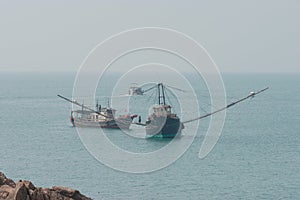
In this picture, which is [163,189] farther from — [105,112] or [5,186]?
[105,112]

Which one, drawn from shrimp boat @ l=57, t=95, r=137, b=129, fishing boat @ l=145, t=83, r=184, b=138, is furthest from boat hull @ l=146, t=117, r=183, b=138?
shrimp boat @ l=57, t=95, r=137, b=129

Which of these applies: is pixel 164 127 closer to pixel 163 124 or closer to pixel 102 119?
pixel 163 124

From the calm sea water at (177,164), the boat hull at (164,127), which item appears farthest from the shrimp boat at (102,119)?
the boat hull at (164,127)

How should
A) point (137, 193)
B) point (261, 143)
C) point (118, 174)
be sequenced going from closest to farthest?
point (137, 193) < point (118, 174) < point (261, 143)

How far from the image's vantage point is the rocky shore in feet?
90.7

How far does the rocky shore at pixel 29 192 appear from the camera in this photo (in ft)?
90.7

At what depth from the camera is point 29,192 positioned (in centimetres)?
2822

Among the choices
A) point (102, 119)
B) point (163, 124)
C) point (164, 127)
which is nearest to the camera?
point (163, 124)

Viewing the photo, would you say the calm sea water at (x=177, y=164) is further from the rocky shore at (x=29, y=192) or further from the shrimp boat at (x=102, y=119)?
the rocky shore at (x=29, y=192)

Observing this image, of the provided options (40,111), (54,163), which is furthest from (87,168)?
(40,111)

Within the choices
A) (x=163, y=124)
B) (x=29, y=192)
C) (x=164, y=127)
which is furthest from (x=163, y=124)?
(x=29, y=192)

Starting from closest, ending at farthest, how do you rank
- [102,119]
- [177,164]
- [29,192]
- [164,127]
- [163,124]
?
[29,192] < [177,164] < [163,124] < [164,127] < [102,119]

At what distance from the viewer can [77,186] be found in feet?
193

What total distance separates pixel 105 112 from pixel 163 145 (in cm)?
2352
